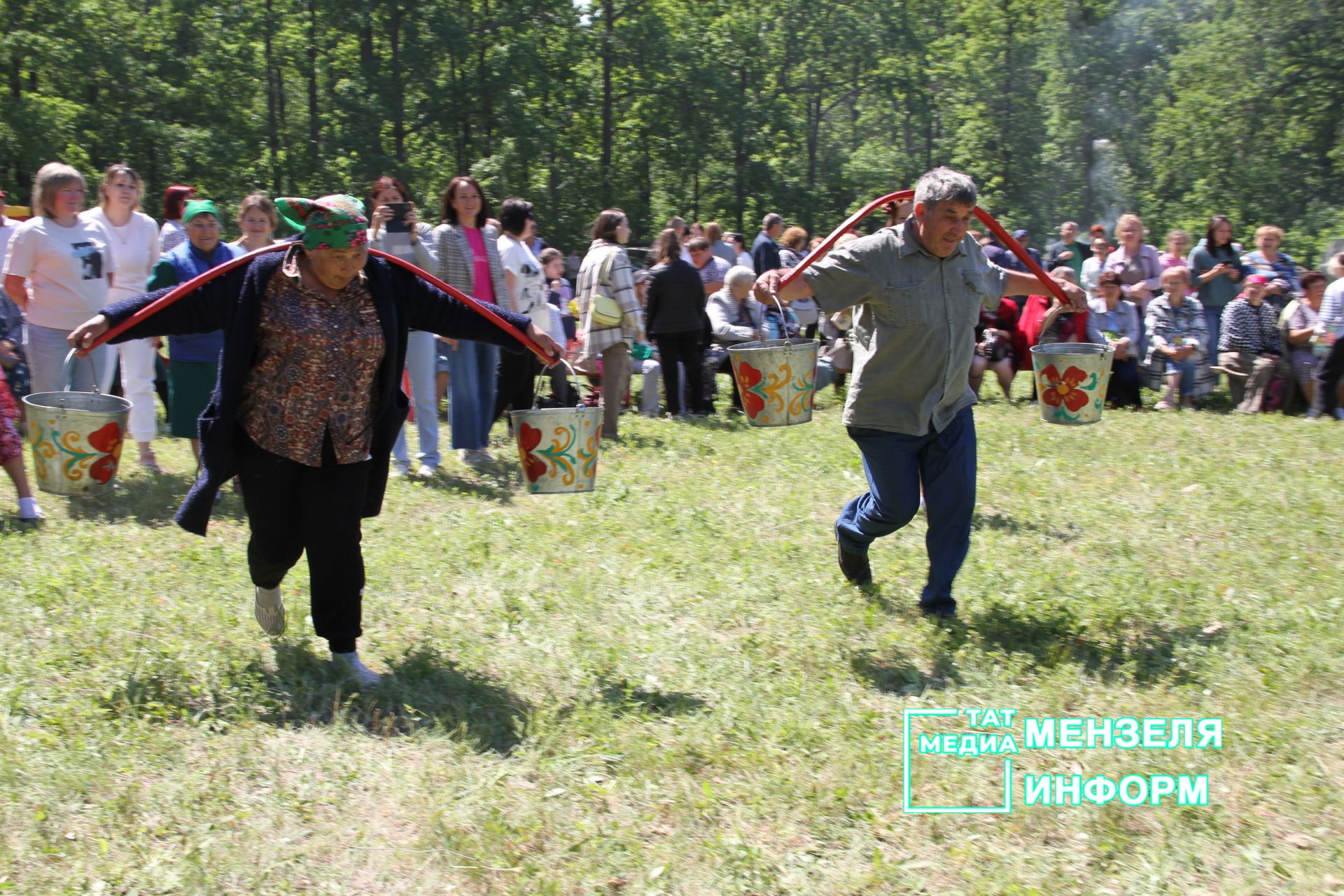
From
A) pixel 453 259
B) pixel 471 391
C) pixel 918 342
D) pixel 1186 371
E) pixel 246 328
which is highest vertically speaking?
pixel 453 259

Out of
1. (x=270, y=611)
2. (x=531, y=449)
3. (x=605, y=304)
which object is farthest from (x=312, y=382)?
(x=605, y=304)

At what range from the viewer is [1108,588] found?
6.45m

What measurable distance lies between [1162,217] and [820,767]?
34.8m

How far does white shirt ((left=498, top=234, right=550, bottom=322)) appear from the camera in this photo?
9.68 m

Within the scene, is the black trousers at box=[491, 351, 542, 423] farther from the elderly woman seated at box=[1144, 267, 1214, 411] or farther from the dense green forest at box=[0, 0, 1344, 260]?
the dense green forest at box=[0, 0, 1344, 260]

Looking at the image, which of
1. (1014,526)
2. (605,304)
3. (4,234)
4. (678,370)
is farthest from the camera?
(678,370)

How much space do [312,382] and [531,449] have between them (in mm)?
930

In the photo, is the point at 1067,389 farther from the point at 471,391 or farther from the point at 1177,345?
the point at 1177,345

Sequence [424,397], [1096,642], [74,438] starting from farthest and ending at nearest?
[424,397] < [1096,642] < [74,438]

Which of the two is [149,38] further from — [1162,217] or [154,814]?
[154,814]

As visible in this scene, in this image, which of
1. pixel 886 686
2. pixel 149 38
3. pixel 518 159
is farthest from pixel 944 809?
pixel 149 38

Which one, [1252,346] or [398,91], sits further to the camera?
[398,91]

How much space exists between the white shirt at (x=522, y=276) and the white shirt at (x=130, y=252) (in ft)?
8.06

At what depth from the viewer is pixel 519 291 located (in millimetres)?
9734
